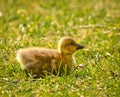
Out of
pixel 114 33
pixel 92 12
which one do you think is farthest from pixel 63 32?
pixel 92 12

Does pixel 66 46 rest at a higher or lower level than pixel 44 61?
higher

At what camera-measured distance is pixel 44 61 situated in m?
5.19

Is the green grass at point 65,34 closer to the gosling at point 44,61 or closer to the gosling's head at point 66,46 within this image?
the gosling at point 44,61

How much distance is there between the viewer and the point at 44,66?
5.19 meters

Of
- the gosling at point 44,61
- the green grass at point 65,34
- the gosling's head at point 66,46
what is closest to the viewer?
the green grass at point 65,34

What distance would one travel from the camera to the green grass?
4961 mm

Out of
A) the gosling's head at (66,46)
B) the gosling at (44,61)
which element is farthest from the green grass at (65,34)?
the gosling's head at (66,46)

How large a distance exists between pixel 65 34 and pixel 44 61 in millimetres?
2259

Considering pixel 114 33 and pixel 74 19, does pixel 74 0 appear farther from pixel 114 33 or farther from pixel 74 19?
pixel 114 33

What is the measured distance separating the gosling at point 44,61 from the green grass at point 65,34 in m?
0.09

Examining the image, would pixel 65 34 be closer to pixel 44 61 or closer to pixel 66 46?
pixel 66 46

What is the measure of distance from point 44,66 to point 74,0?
15.9 feet

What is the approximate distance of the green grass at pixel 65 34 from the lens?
16.3 ft

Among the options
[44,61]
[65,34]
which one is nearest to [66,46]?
[44,61]
